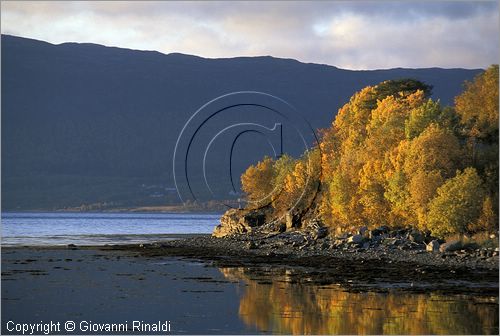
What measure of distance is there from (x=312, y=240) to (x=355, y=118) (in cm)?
2612

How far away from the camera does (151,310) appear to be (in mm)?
37625

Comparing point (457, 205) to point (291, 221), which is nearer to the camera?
point (457, 205)

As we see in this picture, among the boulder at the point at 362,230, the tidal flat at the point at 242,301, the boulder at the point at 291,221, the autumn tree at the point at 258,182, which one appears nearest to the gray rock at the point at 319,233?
the boulder at the point at 362,230

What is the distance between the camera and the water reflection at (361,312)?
31375mm

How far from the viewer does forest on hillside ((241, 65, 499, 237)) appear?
70375 millimetres

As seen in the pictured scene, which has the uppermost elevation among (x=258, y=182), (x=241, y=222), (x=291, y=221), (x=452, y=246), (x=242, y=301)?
(x=258, y=182)

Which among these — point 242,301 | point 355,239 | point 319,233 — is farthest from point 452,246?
point 242,301

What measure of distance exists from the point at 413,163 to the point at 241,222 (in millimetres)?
42939

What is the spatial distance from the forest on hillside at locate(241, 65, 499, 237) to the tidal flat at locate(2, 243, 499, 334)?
18.0 metres

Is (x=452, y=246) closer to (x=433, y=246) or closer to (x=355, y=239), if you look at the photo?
(x=433, y=246)

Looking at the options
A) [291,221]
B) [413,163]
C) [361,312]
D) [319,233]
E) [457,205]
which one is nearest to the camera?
[361,312]

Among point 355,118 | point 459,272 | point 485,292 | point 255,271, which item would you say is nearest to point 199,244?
point 355,118

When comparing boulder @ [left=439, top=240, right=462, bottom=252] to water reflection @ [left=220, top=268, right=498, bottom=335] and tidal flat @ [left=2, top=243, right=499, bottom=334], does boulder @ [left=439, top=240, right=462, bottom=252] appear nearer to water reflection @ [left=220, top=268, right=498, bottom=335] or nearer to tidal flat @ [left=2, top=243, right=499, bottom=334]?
tidal flat @ [left=2, top=243, right=499, bottom=334]

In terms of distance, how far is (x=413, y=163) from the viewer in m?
75.8
